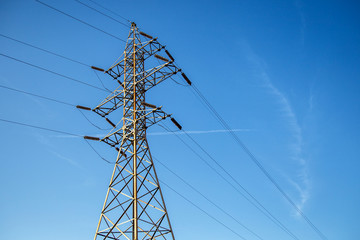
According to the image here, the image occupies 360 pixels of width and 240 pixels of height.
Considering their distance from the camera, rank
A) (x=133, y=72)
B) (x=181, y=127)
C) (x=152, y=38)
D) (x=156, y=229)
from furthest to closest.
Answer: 1. (x=152, y=38)
2. (x=133, y=72)
3. (x=181, y=127)
4. (x=156, y=229)

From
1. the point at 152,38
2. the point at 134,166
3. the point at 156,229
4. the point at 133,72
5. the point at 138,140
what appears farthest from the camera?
the point at 152,38

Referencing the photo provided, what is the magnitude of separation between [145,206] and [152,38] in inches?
429

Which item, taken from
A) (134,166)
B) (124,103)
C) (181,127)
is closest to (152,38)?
(124,103)

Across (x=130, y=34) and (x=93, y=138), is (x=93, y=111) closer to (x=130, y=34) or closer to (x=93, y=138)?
(x=93, y=138)

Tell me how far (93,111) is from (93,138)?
2.02 metres

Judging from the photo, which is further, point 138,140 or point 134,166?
point 138,140

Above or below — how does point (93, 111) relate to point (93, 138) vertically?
above

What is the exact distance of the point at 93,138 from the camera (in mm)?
14148

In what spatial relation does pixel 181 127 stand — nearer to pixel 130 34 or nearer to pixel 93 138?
pixel 93 138

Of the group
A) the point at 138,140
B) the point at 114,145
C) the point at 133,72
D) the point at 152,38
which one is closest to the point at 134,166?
the point at 138,140

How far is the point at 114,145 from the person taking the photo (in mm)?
14055

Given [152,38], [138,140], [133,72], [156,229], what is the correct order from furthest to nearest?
[152,38], [133,72], [138,140], [156,229]

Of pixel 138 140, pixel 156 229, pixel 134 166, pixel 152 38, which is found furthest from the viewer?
pixel 152 38

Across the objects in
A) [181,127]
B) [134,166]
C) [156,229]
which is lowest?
[156,229]
